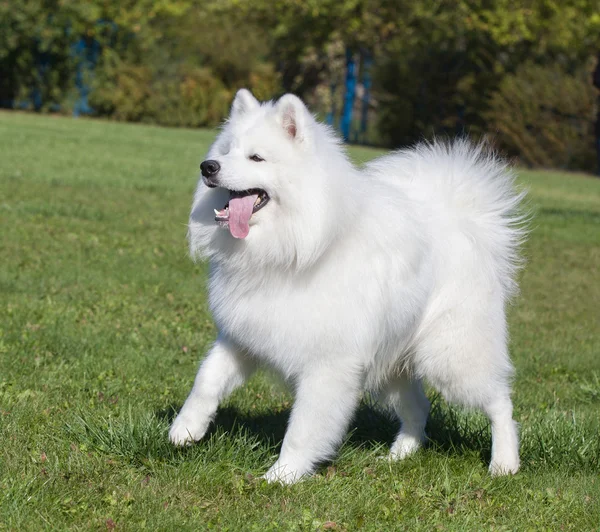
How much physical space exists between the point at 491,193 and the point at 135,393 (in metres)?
2.40

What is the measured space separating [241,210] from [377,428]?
1844mm

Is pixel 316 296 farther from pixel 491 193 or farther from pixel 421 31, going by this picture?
pixel 421 31

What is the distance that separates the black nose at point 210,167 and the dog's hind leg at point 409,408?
166cm

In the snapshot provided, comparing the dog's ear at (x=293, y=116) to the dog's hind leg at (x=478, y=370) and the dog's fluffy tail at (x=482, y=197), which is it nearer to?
the dog's fluffy tail at (x=482, y=197)

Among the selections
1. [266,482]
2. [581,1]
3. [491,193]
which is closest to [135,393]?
[266,482]

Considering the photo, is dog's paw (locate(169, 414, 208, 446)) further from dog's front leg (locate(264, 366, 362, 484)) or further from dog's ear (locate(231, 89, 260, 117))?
dog's ear (locate(231, 89, 260, 117))

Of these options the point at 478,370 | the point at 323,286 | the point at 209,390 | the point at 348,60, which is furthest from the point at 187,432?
the point at 348,60

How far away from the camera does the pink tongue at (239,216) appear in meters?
3.94

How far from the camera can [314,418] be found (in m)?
4.04

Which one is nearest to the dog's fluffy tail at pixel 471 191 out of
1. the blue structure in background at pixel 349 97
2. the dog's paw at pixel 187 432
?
the dog's paw at pixel 187 432

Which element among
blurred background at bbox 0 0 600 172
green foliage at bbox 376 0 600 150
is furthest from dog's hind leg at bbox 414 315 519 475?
green foliage at bbox 376 0 600 150

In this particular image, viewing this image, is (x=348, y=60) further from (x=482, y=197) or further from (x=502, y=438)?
(x=502, y=438)

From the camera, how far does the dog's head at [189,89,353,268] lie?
3936mm

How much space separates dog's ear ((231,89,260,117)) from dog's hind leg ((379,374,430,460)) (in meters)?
1.67
